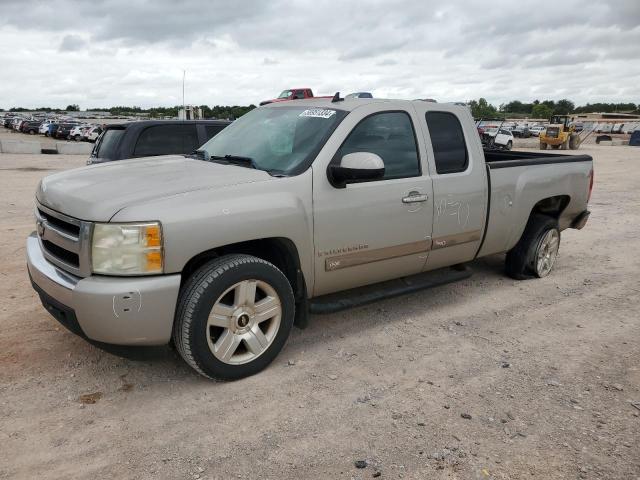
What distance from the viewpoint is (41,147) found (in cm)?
2553

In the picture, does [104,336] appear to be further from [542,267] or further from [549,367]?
[542,267]

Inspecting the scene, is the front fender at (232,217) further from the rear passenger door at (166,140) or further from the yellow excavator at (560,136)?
the yellow excavator at (560,136)

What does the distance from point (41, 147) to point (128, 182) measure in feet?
83.6

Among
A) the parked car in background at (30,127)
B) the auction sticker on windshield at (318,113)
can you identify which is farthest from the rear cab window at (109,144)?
the parked car in background at (30,127)

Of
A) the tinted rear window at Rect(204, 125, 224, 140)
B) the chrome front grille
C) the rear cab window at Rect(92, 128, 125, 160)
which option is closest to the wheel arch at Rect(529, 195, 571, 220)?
the chrome front grille

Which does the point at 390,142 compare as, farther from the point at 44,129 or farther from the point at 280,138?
the point at 44,129

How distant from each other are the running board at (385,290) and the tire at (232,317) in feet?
1.38

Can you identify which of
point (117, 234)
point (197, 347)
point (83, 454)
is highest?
point (117, 234)

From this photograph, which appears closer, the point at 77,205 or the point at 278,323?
the point at 77,205

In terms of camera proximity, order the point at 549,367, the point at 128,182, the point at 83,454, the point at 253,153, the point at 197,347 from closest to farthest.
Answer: the point at 83,454 < the point at 197,347 < the point at 128,182 < the point at 549,367 < the point at 253,153

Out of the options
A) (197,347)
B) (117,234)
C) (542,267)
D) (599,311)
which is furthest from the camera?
(542,267)

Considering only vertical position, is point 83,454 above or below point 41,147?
below

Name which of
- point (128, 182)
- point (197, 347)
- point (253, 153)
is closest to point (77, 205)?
point (128, 182)

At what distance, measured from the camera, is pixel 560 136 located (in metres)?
35.0
